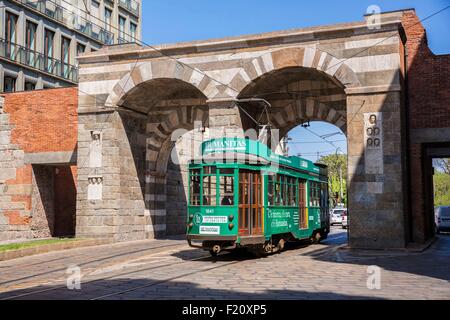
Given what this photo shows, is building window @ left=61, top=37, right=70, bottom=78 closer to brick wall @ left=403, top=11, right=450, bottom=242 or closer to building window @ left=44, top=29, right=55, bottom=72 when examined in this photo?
building window @ left=44, top=29, right=55, bottom=72

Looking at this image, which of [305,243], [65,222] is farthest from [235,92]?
[65,222]

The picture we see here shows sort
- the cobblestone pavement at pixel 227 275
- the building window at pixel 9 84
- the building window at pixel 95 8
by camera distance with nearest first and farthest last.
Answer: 1. the cobblestone pavement at pixel 227 275
2. the building window at pixel 9 84
3. the building window at pixel 95 8

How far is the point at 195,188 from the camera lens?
1398cm

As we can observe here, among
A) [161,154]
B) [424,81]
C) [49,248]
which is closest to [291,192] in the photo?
[424,81]

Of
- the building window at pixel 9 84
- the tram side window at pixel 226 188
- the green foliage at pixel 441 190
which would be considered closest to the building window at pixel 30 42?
the building window at pixel 9 84

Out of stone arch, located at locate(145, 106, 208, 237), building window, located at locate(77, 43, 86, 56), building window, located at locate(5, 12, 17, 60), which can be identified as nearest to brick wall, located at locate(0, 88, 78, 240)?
stone arch, located at locate(145, 106, 208, 237)

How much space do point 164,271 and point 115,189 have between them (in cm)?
884

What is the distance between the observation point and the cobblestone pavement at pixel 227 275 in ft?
28.9

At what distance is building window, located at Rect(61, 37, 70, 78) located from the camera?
3403cm

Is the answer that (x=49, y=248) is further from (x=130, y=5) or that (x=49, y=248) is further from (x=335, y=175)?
(x=335, y=175)

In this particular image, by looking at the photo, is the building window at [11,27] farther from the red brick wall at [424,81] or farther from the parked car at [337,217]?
the parked car at [337,217]

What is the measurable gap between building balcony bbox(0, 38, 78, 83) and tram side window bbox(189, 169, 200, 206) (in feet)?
64.1

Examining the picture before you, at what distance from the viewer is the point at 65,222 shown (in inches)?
993
